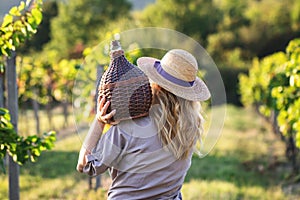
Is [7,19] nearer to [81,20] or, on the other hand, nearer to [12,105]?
[12,105]

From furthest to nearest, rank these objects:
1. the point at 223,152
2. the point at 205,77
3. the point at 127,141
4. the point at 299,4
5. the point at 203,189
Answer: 1. the point at 299,4
2. the point at 223,152
3. the point at 203,189
4. the point at 205,77
5. the point at 127,141

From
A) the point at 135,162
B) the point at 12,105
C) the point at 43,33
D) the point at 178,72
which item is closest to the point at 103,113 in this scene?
the point at 135,162

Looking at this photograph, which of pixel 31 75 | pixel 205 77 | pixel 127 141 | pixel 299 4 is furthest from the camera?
pixel 299 4

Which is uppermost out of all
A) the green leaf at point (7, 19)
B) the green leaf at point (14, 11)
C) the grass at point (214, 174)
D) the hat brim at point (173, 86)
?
the green leaf at point (14, 11)

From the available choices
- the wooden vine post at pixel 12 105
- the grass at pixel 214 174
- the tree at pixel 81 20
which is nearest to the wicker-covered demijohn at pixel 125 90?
the wooden vine post at pixel 12 105

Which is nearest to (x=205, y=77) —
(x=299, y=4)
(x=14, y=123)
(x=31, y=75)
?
(x=14, y=123)

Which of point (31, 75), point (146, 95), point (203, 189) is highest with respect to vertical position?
point (31, 75)

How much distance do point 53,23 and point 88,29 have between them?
294cm

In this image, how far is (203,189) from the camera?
277 inches

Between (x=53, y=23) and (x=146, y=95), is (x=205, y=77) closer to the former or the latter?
(x=146, y=95)

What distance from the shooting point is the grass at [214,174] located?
6.70 m

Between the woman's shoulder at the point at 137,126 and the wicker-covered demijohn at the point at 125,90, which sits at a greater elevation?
the wicker-covered demijohn at the point at 125,90

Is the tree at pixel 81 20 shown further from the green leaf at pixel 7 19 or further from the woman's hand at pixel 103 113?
the woman's hand at pixel 103 113

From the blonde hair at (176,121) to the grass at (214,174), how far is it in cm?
370
